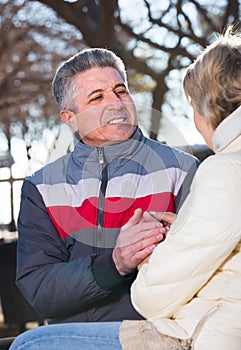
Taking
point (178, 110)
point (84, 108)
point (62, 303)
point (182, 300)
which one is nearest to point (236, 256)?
point (182, 300)

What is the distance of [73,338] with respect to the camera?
A: 64.4 inches

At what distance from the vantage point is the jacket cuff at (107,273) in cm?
183

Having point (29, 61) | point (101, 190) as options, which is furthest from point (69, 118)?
point (29, 61)

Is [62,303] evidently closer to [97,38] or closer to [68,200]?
[68,200]

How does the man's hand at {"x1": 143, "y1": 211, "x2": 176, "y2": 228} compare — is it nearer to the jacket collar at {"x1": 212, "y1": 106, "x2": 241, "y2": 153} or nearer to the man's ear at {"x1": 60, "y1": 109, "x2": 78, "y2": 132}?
the jacket collar at {"x1": 212, "y1": 106, "x2": 241, "y2": 153}

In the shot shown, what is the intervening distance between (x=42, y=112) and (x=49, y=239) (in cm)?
245

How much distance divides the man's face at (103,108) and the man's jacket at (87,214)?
0.12 ft

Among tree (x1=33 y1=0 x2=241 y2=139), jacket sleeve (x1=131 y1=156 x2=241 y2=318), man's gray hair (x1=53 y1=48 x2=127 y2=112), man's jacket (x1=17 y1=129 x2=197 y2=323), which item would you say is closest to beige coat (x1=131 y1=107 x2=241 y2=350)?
jacket sleeve (x1=131 y1=156 x2=241 y2=318)

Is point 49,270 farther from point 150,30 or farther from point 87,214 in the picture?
point 150,30

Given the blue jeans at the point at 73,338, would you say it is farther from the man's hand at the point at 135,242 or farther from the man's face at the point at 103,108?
the man's face at the point at 103,108

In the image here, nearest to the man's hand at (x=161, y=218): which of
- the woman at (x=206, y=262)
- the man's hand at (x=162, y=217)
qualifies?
the man's hand at (x=162, y=217)

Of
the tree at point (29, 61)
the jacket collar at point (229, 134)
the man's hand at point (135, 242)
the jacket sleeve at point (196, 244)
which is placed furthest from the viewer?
the tree at point (29, 61)

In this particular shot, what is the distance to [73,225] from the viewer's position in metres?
2.00

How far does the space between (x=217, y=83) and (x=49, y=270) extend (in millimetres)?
698
